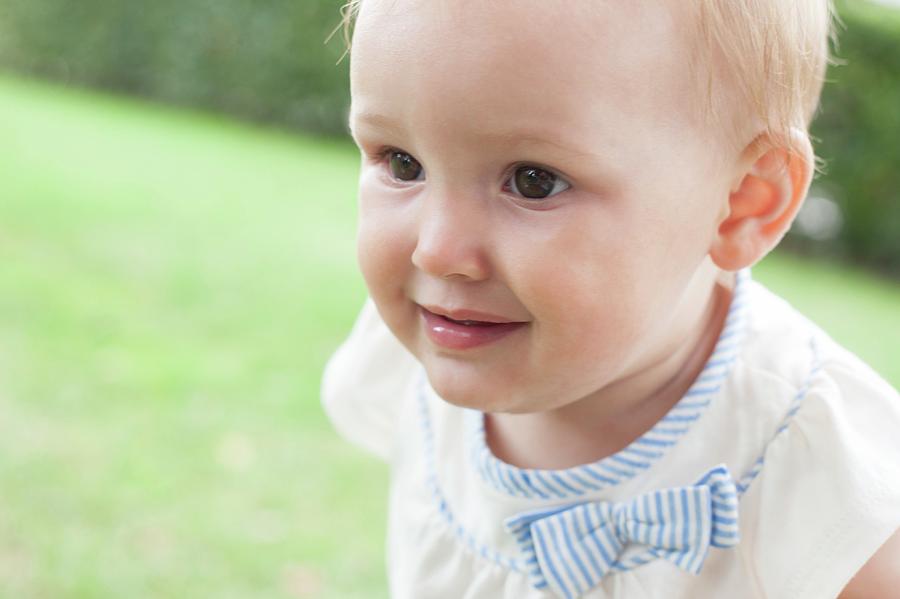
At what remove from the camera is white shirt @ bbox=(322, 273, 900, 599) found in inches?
51.7

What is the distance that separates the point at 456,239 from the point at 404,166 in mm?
144

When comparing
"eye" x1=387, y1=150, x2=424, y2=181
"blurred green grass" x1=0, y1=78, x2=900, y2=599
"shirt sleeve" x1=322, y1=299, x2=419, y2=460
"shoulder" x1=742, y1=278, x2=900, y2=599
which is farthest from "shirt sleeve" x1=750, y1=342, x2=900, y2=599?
"blurred green grass" x1=0, y1=78, x2=900, y2=599

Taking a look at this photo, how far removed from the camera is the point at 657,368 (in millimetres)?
1487

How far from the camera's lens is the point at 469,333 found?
4.31 feet

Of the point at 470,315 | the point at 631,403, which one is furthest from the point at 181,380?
the point at 470,315

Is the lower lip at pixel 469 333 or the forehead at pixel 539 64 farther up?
the forehead at pixel 539 64

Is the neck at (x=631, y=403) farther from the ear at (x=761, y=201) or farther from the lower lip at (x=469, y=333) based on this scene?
the lower lip at (x=469, y=333)

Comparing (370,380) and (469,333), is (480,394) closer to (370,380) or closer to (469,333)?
(469,333)

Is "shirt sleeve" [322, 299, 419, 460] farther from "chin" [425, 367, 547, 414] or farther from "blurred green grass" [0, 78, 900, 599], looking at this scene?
"blurred green grass" [0, 78, 900, 599]

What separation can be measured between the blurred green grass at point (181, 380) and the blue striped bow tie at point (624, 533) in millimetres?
1318

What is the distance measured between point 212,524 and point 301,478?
1.19 ft

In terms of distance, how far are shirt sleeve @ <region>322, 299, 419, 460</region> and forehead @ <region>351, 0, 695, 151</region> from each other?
0.77 meters

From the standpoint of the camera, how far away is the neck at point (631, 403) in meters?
1.49

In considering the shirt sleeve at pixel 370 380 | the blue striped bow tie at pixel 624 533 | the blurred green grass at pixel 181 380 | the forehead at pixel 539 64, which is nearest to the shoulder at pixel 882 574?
the blue striped bow tie at pixel 624 533
